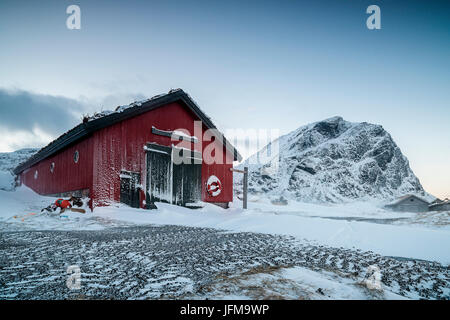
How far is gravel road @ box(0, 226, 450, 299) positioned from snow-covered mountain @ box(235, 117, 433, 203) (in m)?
46.7

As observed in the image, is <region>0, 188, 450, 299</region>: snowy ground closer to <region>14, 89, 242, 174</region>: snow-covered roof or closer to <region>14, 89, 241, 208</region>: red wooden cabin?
<region>14, 89, 241, 208</region>: red wooden cabin

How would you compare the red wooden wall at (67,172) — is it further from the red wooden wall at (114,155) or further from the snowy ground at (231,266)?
the snowy ground at (231,266)

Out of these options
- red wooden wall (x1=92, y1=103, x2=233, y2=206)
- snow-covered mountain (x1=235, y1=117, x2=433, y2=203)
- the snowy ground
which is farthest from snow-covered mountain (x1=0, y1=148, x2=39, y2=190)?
snow-covered mountain (x1=235, y1=117, x2=433, y2=203)

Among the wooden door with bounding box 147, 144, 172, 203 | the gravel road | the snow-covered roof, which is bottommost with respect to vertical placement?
the gravel road

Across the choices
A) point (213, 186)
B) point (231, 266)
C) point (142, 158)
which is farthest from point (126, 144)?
point (231, 266)

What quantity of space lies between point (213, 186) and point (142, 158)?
13.4 feet

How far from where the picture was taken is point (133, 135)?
1037 cm

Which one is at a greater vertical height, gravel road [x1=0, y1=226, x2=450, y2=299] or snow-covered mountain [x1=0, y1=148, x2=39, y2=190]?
snow-covered mountain [x1=0, y1=148, x2=39, y2=190]

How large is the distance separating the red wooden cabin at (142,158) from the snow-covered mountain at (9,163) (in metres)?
13.0

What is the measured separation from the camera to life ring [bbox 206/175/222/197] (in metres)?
13.1

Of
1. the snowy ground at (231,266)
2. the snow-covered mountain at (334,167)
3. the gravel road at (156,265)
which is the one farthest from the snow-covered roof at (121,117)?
the snow-covered mountain at (334,167)
